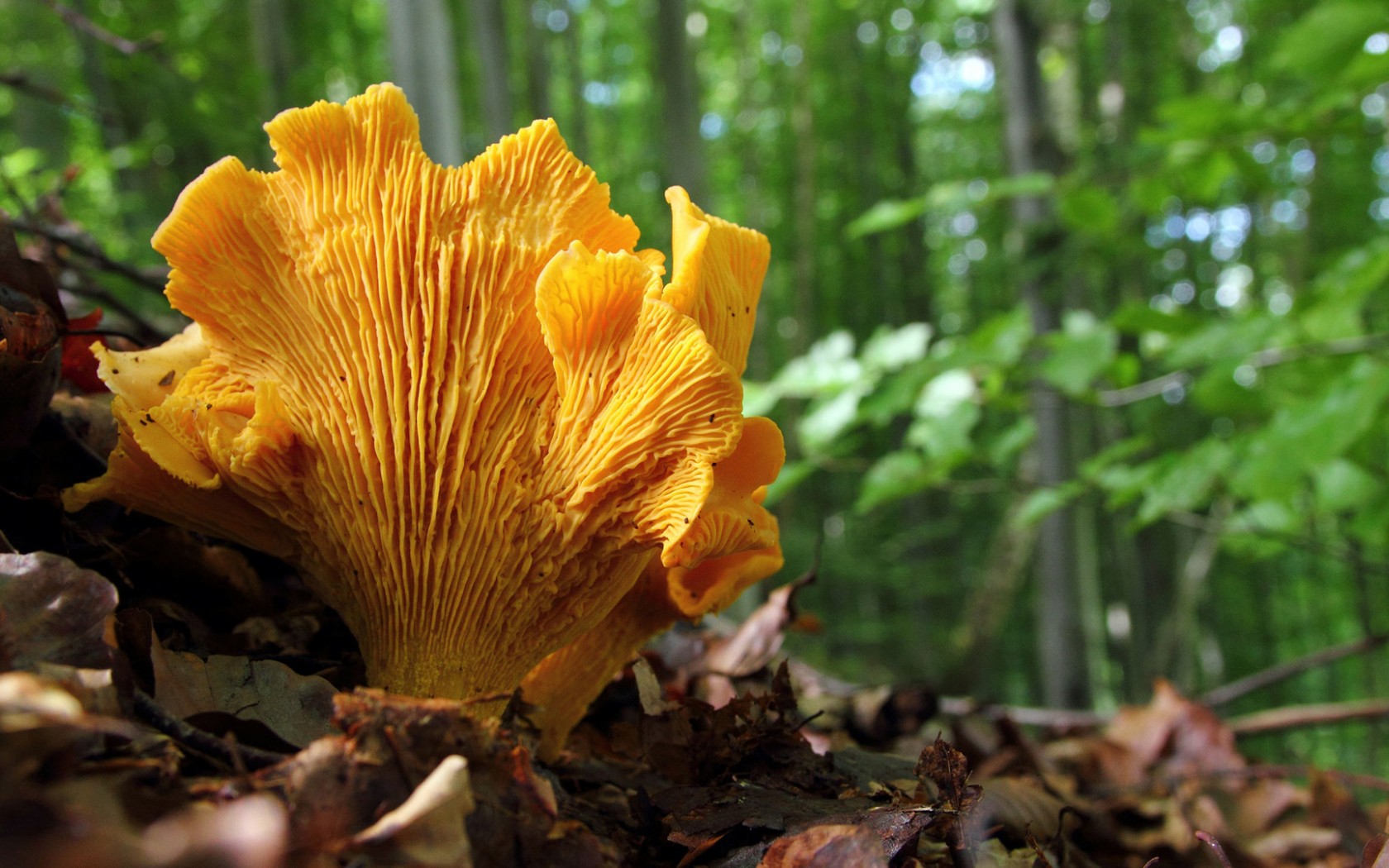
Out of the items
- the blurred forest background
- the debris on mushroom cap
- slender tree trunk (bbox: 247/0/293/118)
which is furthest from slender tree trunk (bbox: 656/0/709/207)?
slender tree trunk (bbox: 247/0/293/118)

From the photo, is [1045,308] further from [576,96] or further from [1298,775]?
[576,96]

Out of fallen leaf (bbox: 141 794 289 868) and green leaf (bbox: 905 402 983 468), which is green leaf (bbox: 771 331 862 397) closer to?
green leaf (bbox: 905 402 983 468)

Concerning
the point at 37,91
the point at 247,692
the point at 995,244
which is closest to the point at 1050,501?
the point at 247,692

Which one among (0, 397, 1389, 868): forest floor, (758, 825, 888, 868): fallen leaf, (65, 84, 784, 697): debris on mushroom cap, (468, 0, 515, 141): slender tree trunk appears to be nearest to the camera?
(0, 397, 1389, 868): forest floor

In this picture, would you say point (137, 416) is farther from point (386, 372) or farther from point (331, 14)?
point (331, 14)

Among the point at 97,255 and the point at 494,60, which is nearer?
the point at 97,255

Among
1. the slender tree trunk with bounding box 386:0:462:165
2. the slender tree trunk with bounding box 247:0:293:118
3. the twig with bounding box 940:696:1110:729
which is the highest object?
the slender tree trunk with bounding box 247:0:293:118
